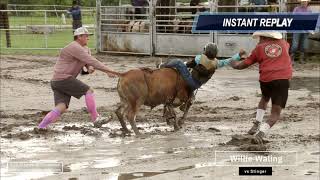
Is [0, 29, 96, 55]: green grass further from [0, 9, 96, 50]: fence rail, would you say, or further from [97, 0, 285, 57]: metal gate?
[97, 0, 285, 57]: metal gate

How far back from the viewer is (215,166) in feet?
26.1

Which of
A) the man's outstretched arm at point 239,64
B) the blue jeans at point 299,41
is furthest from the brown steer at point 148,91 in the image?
the blue jeans at point 299,41

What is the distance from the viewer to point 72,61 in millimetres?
10164

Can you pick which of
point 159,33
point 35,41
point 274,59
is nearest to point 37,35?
point 35,41

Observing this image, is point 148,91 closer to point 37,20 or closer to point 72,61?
point 72,61

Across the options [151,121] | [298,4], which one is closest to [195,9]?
[298,4]

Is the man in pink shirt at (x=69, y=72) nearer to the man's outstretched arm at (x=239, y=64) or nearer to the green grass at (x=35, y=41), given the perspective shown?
the man's outstretched arm at (x=239, y=64)

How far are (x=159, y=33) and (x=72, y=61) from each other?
1114 centimetres

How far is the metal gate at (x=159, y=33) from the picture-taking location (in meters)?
19.8

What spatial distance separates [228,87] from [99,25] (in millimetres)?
8479

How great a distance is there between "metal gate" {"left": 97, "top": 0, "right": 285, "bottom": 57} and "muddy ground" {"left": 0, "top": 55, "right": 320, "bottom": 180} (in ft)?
14.0

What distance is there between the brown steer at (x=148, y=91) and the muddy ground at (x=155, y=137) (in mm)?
382

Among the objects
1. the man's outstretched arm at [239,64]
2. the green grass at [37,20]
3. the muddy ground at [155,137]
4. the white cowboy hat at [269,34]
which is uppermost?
the white cowboy hat at [269,34]

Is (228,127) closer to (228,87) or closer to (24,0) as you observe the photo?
(228,87)
